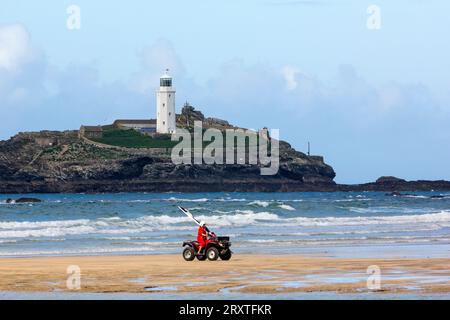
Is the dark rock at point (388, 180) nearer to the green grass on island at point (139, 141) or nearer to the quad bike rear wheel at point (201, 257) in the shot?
the green grass on island at point (139, 141)

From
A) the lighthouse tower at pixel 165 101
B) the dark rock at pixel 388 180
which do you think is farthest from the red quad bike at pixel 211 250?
the dark rock at pixel 388 180

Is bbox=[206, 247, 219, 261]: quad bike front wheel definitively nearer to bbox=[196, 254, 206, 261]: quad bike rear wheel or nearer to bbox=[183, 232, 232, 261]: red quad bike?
bbox=[183, 232, 232, 261]: red quad bike

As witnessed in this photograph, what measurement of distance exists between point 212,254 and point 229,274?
4.40m

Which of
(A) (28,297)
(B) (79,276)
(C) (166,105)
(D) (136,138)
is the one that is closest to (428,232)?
(B) (79,276)

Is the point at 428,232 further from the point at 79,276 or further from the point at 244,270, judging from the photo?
the point at 79,276

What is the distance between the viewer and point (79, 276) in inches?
917

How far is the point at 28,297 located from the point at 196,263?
8474 mm

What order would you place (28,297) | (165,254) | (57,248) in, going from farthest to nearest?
(57,248) → (165,254) → (28,297)

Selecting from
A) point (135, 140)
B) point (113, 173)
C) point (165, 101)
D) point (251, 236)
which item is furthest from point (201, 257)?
point (135, 140)

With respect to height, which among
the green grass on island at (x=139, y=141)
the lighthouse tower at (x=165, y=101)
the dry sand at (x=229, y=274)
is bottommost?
the dry sand at (x=229, y=274)

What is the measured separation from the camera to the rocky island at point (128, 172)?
18138 centimetres

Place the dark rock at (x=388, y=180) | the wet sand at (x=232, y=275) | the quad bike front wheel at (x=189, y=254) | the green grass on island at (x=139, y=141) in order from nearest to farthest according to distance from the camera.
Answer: the wet sand at (x=232, y=275) → the quad bike front wheel at (x=189, y=254) → the dark rock at (x=388, y=180) → the green grass on island at (x=139, y=141)

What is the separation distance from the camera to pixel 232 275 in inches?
933

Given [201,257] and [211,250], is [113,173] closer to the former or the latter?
[201,257]
